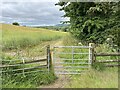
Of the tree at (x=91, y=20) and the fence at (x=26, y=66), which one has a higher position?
the tree at (x=91, y=20)

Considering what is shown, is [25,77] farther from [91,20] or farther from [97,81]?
[91,20]

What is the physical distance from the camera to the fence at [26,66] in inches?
237

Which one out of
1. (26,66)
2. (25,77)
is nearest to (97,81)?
(25,77)

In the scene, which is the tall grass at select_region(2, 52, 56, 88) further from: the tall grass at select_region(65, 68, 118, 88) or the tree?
the tree

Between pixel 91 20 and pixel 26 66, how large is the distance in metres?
4.93

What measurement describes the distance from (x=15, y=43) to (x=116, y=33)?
721cm

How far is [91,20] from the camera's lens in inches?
408

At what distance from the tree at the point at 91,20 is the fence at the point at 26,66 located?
411 centimetres

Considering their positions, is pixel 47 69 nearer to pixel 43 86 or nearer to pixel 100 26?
pixel 43 86

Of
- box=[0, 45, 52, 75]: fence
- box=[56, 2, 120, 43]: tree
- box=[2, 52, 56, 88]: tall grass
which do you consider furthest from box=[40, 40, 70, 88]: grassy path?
box=[56, 2, 120, 43]: tree

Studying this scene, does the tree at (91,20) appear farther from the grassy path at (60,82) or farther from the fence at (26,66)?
the fence at (26,66)

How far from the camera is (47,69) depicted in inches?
256

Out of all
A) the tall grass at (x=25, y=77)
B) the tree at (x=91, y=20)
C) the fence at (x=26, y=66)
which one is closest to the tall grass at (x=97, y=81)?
the tall grass at (x=25, y=77)

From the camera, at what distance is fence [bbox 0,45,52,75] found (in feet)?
19.8
